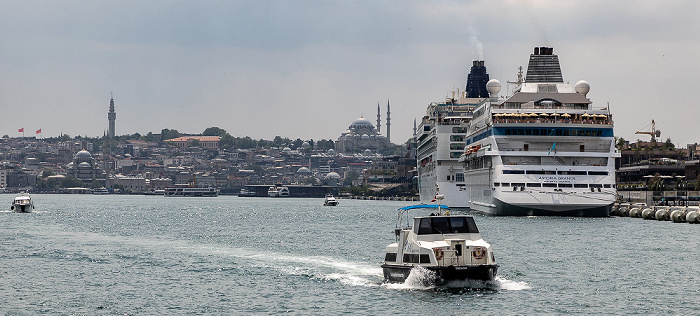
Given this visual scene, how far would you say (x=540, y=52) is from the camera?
404 feet

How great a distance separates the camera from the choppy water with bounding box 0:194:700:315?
128ft

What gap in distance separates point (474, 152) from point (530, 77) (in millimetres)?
15100

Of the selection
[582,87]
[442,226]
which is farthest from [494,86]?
[442,226]

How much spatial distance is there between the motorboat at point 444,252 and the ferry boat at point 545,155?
50.2 m

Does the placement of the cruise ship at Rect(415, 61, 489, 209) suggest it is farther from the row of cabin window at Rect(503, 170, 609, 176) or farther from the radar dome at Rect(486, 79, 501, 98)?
the row of cabin window at Rect(503, 170, 609, 176)

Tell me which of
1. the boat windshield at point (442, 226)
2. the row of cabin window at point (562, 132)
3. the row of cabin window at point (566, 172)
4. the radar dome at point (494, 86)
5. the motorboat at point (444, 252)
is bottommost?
the motorboat at point (444, 252)

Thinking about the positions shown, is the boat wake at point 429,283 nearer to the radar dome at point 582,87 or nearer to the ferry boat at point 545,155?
the ferry boat at point 545,155

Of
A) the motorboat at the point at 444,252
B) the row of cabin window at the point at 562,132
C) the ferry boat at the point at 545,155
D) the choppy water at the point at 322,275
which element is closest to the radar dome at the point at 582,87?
the ferry boat at the point at 545,155

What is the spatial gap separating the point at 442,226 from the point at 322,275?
8.51 meters

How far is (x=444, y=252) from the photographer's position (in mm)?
41031

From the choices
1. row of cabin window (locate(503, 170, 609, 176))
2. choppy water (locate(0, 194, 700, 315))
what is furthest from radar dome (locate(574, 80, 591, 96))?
choppy water (locate(0, 194, 700, 315))

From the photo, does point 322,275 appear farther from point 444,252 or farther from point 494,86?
point 494,86

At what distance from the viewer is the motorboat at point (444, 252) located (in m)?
40.8

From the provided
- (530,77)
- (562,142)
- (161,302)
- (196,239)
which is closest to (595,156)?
(562,142)
